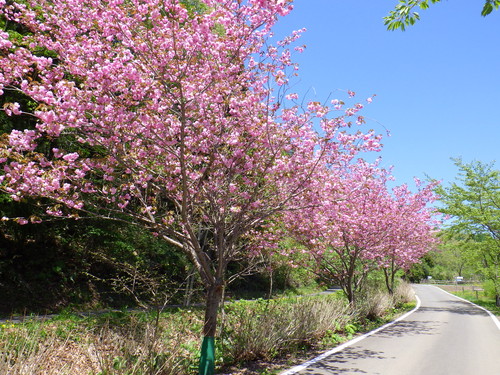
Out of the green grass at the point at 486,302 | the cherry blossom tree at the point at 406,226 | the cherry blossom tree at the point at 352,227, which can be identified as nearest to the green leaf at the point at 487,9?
the cherry blossom tree at the point at 352,227

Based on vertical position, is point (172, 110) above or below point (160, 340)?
above

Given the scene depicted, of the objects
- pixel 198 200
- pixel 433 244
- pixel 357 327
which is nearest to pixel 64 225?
pixel 198 200

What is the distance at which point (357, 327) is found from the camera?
1157 centimetres

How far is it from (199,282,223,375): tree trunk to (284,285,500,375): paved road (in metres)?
1.78

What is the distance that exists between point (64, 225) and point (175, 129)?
383 inches

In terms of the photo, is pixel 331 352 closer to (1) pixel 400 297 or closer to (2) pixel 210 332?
(2) pixel 210 332

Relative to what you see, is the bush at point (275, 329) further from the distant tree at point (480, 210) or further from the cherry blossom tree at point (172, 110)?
the distant tree at point (480, 210)

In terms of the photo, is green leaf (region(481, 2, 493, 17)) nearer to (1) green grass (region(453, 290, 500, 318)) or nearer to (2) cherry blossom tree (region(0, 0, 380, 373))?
(2) cherry blossom tree (region(0, 0, 380, 373))

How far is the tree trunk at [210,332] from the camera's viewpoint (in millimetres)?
5895

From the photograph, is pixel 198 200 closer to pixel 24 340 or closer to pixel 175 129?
pixel 175 129

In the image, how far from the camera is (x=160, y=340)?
19.7 ft

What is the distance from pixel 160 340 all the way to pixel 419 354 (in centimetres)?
620

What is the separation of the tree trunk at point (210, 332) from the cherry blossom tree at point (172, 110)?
0.02 m

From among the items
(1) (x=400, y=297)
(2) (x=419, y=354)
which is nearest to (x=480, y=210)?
(1) (x=400, y=297)
